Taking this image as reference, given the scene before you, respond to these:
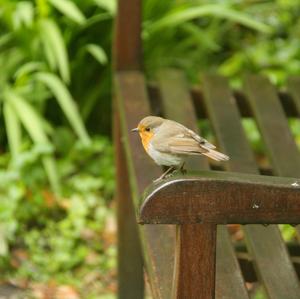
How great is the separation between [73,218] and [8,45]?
1.05 metres

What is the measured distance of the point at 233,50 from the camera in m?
5.52

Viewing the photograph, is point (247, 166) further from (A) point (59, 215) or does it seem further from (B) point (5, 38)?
(B) point (5, 38)

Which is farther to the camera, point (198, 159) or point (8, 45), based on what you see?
point (8, 45)

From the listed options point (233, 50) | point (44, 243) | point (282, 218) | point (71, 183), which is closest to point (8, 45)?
point (71, 183)

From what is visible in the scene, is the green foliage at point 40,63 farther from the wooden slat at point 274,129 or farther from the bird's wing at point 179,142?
the bird's wing at point 179,142

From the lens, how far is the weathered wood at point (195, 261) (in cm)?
138

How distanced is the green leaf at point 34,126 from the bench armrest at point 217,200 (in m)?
2.47

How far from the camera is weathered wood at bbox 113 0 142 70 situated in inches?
111

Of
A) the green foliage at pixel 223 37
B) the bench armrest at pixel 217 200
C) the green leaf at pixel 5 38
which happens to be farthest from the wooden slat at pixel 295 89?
the green leaf at pixel 5 38

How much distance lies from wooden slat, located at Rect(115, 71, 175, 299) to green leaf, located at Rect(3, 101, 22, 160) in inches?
43.4

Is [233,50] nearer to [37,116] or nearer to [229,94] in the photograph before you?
[37,116]

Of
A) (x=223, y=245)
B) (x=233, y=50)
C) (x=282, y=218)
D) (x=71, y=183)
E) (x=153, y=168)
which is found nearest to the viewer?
(x=282, y=218)

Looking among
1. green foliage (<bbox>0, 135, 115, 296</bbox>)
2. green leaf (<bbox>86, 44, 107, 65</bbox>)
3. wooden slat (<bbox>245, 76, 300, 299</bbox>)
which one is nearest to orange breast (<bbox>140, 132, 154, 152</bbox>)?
wooden slat (<bbox>245, 76, 300, 299</bbox>)

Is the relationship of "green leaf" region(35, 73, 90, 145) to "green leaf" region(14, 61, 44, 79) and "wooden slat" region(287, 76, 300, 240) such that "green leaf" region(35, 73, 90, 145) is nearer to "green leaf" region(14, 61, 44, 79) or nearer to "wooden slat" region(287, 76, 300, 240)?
"green leaf" region(14, 61, 44, 79)
